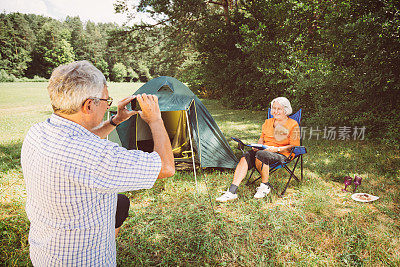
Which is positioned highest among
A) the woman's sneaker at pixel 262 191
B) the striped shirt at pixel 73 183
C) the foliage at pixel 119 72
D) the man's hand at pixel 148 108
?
the foliage at pixel 119 72

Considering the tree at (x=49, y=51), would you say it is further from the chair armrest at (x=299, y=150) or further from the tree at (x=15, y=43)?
the chair armrest at (x=299, y=150)

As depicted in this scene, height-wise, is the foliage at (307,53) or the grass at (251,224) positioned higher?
the foliage at (307,53)

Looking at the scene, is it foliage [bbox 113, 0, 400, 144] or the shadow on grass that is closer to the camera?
the shadow on grass

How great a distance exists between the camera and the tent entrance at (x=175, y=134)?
501 centimetres

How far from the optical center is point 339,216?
2.80 meters

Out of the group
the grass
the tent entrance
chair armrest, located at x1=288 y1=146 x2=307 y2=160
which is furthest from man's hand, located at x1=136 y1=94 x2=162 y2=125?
the tent entrance

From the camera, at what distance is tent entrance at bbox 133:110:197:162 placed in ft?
16.4

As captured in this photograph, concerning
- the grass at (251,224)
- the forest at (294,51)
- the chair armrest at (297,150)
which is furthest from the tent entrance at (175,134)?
the forest at (294,51)

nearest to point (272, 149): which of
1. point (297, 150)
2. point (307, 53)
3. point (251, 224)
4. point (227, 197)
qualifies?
point (297, 150)

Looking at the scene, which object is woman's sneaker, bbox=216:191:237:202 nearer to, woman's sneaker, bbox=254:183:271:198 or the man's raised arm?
woman's sneaker, bbox=254:183:271:198

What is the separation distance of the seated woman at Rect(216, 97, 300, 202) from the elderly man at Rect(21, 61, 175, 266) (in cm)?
225

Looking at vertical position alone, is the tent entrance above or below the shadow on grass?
above

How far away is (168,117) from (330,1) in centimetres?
584

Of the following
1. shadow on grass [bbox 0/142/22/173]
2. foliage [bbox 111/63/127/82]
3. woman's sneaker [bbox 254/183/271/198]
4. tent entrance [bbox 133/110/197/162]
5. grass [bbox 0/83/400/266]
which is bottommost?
grass [bbox 0/83/400/266]
